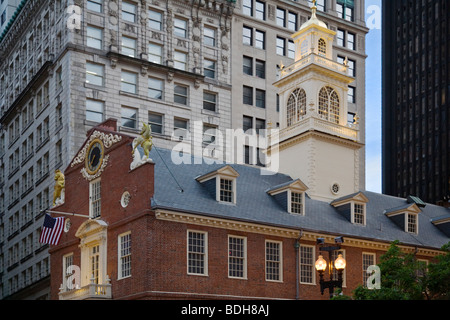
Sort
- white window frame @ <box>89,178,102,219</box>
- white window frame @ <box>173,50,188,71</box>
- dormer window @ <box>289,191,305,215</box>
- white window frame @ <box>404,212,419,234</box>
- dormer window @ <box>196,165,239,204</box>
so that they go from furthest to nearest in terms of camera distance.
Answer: white window frame @ <box>173,50,188,71</box> < white window frame @ <box>404,212,419,234</box> < dormer window @ <box>289,191,305,215</box> < white window frame @ <box>89,178,102,219</box> < dormer window @ <box>196,165,239,204</box>

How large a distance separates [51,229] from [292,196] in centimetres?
1438

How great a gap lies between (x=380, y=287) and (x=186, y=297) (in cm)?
1038

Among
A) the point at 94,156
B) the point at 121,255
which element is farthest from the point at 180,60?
the point at 121,255

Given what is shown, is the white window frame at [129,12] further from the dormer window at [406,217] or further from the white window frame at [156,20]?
the dormer window at [406,217]

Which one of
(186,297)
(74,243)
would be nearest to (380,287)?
(186,297)

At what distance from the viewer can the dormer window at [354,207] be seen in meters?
53.0

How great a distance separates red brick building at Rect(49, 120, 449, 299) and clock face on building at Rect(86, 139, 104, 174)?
2.6 inches

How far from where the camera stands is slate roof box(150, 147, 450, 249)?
1758 inches

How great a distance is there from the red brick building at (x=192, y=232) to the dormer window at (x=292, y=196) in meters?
0.06

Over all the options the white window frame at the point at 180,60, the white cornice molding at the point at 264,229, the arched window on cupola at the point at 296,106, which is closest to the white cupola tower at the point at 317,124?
the arched window on cupola at the point at 296,106

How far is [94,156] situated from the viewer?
4912cm

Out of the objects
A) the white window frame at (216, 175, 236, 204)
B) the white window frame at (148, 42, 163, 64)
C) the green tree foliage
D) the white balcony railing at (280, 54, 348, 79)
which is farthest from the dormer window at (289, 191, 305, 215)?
the white window frame at (148, 42, 163, 64)

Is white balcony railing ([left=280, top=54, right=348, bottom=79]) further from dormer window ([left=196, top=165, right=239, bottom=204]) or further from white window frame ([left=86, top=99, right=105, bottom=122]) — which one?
white window frame ([left=86, top=99, right=105, bottom=122])

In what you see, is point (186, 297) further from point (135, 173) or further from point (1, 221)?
point (1, 221)
